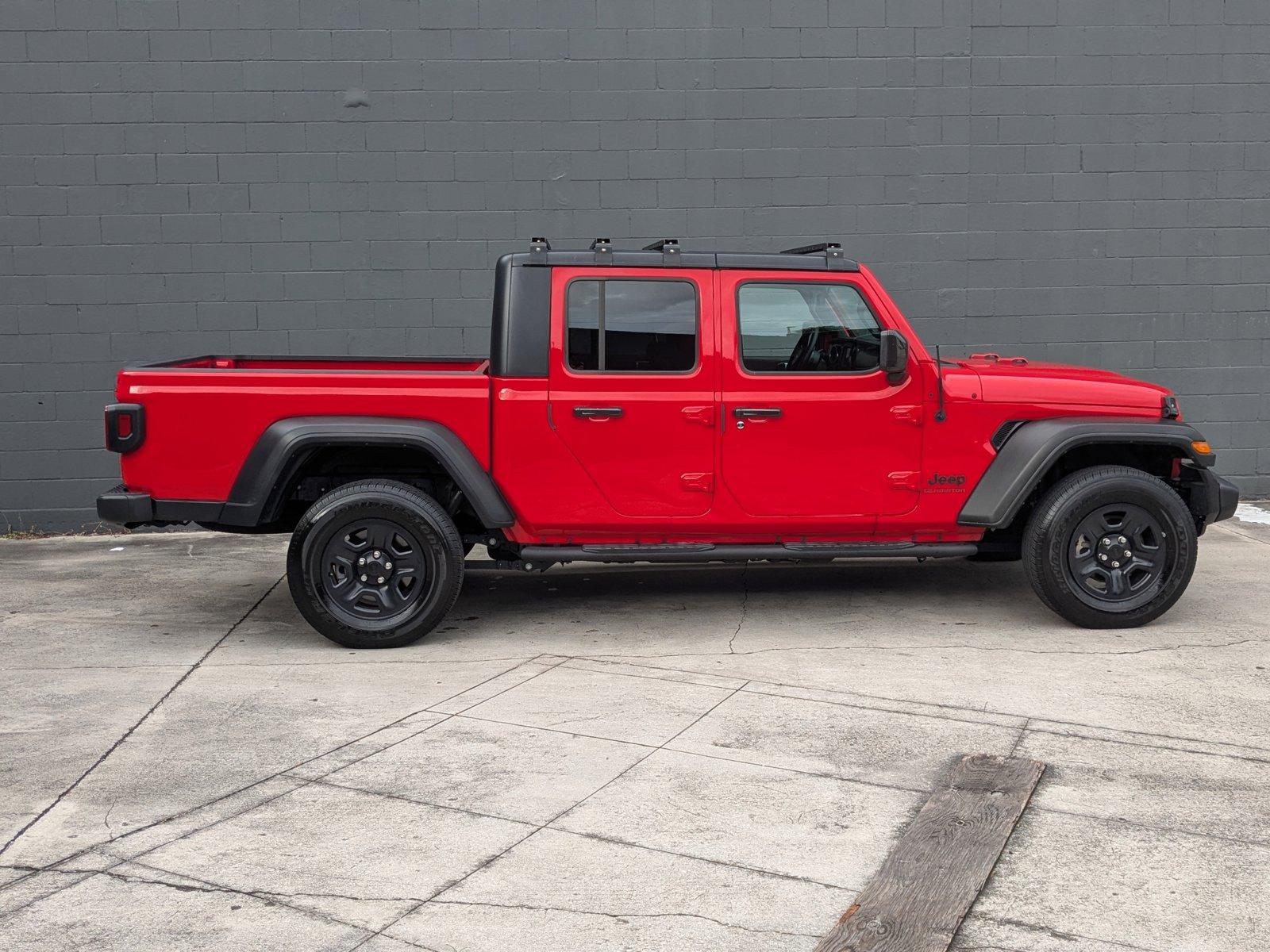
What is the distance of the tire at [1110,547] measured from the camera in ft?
21.9

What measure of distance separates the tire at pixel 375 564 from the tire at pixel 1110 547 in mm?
2922

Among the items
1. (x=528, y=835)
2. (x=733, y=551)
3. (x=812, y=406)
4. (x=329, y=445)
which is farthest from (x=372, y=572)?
(x=528, y=835)

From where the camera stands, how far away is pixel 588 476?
21.7 feet

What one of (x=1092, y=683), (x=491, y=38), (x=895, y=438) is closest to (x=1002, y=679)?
(x=1092, y=683)

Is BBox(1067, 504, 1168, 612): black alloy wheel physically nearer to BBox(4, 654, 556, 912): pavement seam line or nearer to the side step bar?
the side step bar

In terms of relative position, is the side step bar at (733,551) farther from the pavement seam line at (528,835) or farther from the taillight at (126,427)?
the taillight at (126,427)

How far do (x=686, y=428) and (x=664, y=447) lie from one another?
5.6 inches

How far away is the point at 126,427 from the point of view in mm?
6414

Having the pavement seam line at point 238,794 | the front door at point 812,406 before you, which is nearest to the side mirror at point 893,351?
the front door at point 812,406

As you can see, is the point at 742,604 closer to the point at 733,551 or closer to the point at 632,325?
the point at 733,551

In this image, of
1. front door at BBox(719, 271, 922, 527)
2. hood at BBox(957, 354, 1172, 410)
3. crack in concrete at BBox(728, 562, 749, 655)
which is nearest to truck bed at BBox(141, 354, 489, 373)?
front door at BBox(719, 271, 922, 527)

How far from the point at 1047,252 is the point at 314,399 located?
238 inches

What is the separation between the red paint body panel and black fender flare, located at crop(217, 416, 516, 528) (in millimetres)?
52

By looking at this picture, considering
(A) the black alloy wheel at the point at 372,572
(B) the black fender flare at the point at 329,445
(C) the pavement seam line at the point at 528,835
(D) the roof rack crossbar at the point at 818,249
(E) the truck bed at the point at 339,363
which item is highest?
(D) the roof rack crossbar at the point at 818,249
